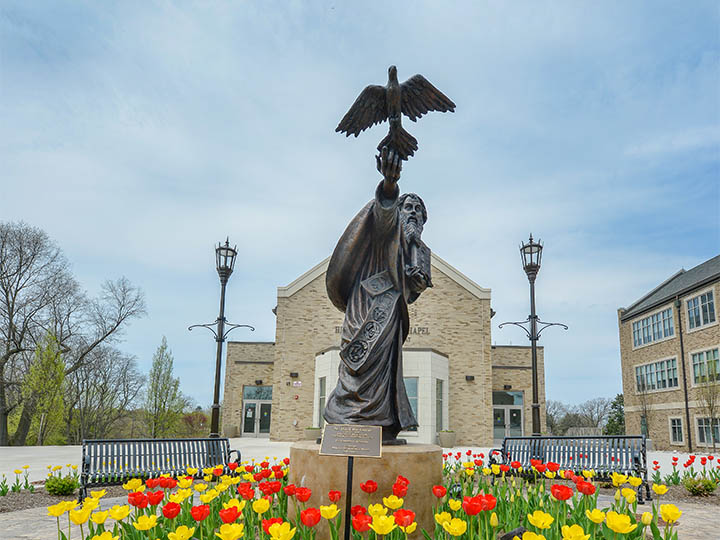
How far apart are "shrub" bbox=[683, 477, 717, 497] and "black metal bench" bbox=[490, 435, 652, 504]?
596 millimetres

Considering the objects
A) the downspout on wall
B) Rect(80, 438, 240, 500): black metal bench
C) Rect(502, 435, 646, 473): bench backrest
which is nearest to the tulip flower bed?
Rect(80, 438, 240, 500): black metal bench

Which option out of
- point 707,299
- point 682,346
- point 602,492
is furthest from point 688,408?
point 602,492

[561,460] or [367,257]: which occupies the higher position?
[367,257]

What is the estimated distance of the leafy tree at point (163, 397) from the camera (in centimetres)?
3055

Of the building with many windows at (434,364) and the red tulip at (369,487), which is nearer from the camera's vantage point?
the red tulip at (369,487)

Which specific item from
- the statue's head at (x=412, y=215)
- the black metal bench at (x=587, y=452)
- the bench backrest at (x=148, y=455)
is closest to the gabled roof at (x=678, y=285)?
the black metal bench at (x=587, y=452)

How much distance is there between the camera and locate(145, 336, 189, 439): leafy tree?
30.5 m

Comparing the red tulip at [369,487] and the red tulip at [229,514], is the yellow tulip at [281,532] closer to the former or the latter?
the red tulip at [229,514]

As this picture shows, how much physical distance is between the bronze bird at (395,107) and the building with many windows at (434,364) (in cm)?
1945

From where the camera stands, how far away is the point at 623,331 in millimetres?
35750

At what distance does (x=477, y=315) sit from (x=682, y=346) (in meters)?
11.1

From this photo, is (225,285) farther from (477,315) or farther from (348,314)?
(477,315)

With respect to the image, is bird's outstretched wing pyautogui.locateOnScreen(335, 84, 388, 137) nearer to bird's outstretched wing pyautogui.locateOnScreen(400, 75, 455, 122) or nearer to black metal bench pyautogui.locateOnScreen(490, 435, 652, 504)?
bird's outstretched wing pyautogui.locateOnScreen(400, 75, 455, 122)

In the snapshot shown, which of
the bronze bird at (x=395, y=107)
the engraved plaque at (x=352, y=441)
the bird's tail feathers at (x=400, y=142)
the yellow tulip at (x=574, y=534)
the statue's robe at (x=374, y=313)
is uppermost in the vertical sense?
the bronze bird at (x=395, y=107)
